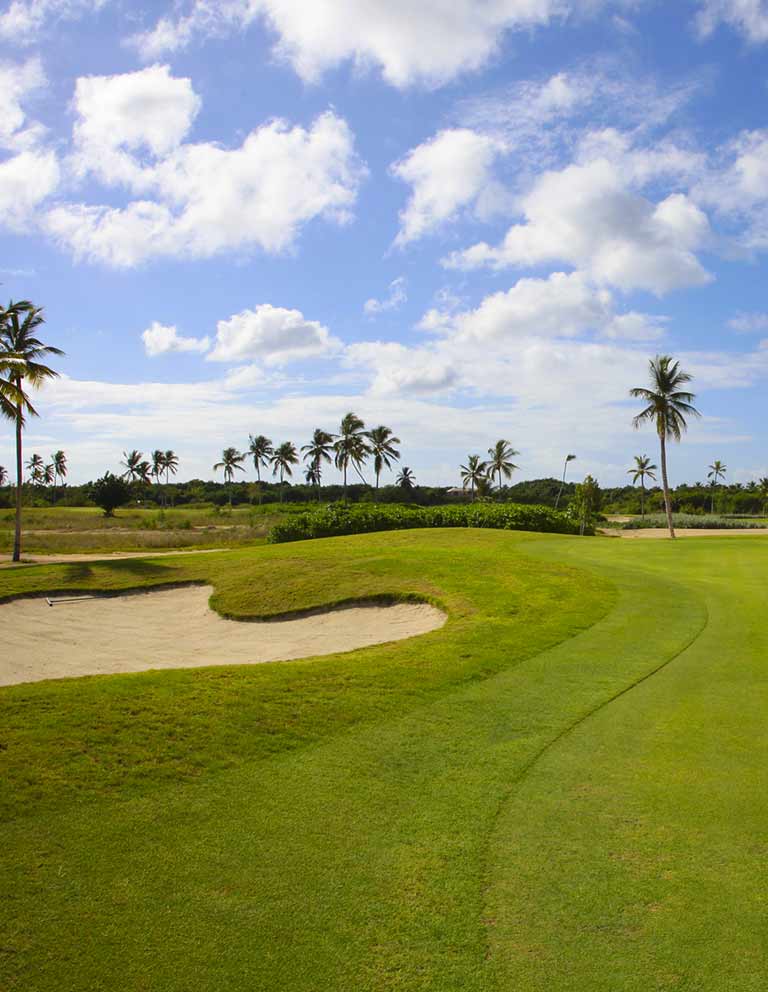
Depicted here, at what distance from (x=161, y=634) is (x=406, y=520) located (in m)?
25.6

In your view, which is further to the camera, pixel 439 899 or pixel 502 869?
pixel 502 869

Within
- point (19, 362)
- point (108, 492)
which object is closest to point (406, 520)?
point (19, 362)

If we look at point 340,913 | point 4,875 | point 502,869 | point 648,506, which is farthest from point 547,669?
point 648,506

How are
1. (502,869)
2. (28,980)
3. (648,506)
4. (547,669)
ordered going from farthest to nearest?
(648,506)
(547,669)
(502,869)
(28,980)

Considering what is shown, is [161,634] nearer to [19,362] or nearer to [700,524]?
[19,362]

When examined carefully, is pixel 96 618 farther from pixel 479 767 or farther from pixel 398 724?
pixel 479 767

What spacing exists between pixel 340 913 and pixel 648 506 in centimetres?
11489

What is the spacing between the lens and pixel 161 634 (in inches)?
738

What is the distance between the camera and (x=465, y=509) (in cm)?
4534

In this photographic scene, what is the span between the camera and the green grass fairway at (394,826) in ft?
13.7

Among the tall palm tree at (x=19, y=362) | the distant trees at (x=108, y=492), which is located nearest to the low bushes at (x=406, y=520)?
the tall palm tree at (x=19, y=362)

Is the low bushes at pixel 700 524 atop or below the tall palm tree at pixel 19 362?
below

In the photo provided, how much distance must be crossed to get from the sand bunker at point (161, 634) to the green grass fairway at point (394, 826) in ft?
16.4

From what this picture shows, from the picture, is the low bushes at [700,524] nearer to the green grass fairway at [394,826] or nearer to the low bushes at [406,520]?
the low bushes at [406,520]
